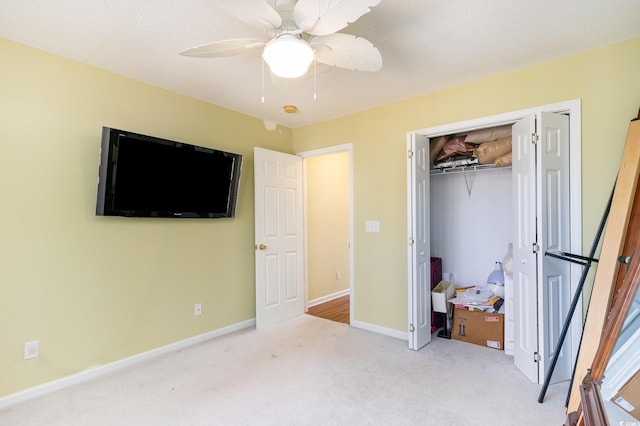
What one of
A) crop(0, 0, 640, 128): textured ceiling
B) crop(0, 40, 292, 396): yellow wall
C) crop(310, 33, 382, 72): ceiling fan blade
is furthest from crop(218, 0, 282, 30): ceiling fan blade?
crop(0, 40, 292, 396): yellow wall

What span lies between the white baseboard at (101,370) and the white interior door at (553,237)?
2.87 m

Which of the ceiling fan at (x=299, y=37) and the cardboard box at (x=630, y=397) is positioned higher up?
the ceiling fan at (x=299, y=37)

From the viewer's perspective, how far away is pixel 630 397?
1.01 metres

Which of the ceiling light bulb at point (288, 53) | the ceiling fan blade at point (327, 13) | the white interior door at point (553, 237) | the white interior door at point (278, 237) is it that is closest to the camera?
the ceiling fan blade at point (327, 13)

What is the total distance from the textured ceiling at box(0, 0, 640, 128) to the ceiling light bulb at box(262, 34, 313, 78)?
1.87ft

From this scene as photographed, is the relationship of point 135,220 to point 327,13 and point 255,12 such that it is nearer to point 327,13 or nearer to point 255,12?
point 255,12

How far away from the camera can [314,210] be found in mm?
4582

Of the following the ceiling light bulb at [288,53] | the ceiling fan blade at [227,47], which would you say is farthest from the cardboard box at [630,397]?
the ceiling fan blade at [227,47]

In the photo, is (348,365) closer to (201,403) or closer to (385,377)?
(385,377)

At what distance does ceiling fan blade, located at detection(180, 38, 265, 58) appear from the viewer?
161 cm

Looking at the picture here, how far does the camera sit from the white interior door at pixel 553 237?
2307 mm

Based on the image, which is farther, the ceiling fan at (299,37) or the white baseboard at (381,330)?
the white baseboard at (381,330)

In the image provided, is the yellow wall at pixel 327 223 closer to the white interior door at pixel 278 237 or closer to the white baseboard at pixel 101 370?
the white interior door at pixel 278 237

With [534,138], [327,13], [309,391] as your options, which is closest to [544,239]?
[534,138]
